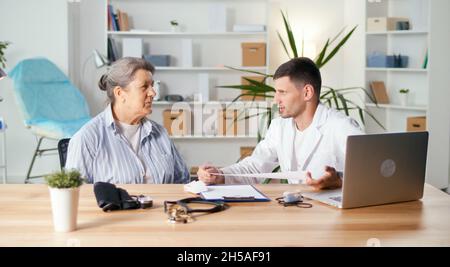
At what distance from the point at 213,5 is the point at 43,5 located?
167 cm

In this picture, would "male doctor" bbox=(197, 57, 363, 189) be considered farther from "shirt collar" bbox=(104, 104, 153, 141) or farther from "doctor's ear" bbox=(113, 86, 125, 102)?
"doctor's ear" bbox=(113, 86, 125, 102)

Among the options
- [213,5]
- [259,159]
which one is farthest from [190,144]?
[259,159]

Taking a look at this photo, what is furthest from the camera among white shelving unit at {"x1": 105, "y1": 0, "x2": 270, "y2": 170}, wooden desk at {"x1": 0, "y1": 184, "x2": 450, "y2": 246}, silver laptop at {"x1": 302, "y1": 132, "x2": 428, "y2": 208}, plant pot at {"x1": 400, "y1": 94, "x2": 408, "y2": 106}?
white shelving unit at {"x1": 105, "y1": 0, "x2": 270, "y2": 170}

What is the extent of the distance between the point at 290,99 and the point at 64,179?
4.94ft

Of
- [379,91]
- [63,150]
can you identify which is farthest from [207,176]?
[379,91]

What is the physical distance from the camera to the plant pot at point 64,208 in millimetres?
2125

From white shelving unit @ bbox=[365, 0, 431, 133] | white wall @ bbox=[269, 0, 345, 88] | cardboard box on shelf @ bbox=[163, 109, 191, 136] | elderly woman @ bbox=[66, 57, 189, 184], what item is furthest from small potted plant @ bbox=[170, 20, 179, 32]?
elderly woman @ bbox=[66, 57, 189, 184]

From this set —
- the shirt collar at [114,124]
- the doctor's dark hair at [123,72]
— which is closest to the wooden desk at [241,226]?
the shirt collar at [114,124]

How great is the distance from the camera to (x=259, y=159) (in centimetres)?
345

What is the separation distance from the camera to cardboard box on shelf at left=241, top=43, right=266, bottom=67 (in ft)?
22.9

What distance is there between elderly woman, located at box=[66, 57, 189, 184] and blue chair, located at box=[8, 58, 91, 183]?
9.33 feet

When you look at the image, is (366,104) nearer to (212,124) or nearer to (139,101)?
(212,124)

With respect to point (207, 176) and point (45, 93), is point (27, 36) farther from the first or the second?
point (207, 176)

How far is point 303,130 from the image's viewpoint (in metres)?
3.42
